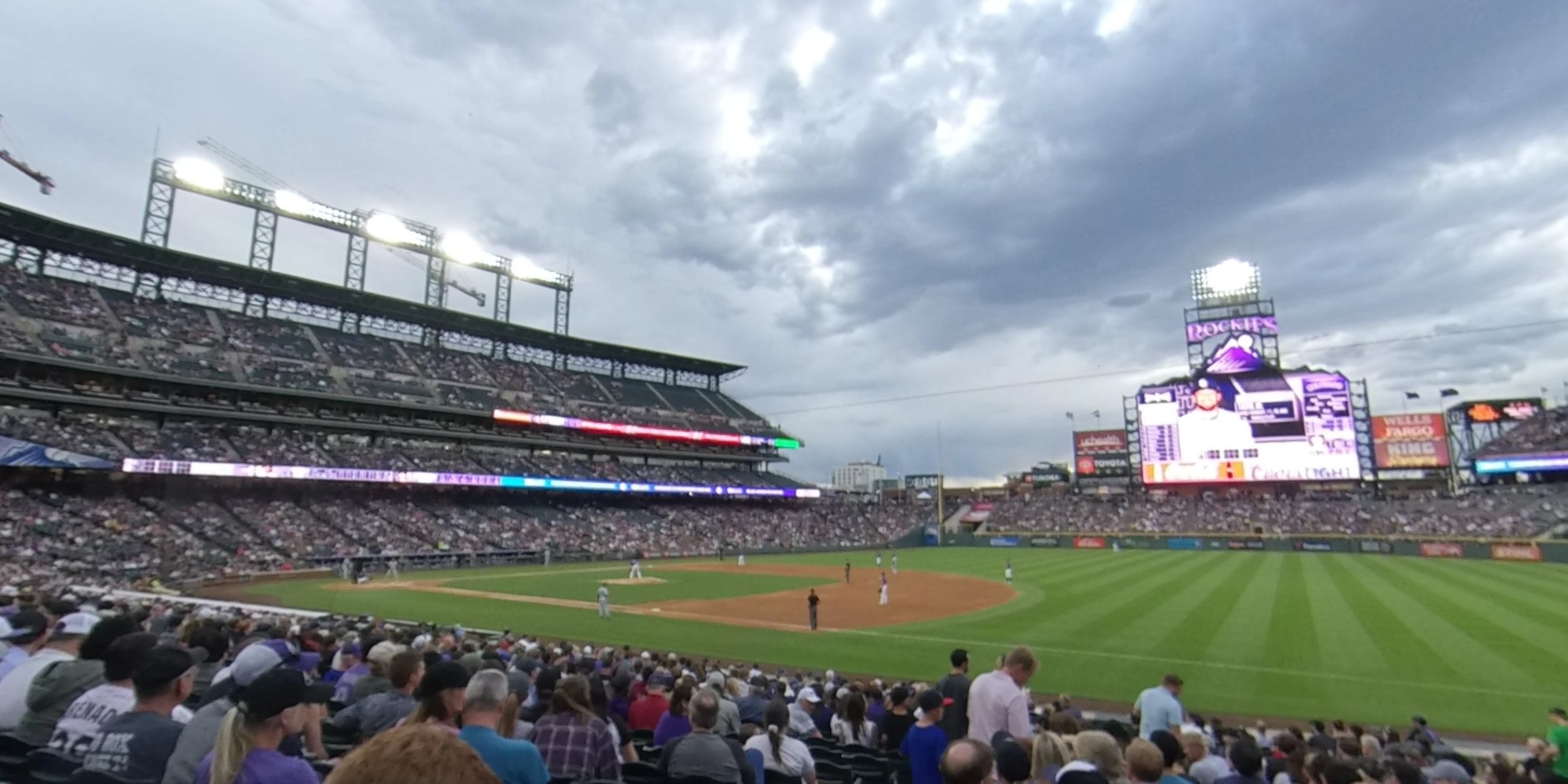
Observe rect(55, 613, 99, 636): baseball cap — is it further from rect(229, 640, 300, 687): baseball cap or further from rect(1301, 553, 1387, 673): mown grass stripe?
rect(1301, 553, 1387, 673): mown grass stripe

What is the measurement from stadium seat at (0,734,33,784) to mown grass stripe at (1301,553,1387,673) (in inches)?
927

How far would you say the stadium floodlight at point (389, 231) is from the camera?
62562 millimetres

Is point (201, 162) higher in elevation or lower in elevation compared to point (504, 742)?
higher

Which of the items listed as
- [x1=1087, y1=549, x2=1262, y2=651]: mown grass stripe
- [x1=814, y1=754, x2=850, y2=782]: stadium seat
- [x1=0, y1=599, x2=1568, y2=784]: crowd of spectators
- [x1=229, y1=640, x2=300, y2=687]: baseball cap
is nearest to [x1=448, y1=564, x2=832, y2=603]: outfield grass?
[x1=1087, y1=549, x2=1262, y2=651]: mown grass stripe

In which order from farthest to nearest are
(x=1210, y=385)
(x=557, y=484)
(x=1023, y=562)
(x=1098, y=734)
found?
(x=1210, y=385) < (x=557, y=484) < (x=1023, y=562) < (x=1098, y=734)

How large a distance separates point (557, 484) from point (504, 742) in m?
60.3

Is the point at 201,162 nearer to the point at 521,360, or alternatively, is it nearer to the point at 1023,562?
the point at 521,360

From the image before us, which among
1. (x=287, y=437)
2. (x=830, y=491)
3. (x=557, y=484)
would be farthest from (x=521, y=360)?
(x=830, y=491)

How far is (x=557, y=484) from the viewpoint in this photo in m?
61.9

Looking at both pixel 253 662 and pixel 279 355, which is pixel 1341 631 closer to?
pixel 253 662

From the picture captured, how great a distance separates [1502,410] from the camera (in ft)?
224

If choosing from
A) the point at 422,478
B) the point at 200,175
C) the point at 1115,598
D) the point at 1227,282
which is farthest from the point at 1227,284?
the point at 200,175

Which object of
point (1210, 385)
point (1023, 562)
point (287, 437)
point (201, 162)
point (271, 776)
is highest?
point (201, 162)

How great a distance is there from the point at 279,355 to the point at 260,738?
6396cm
